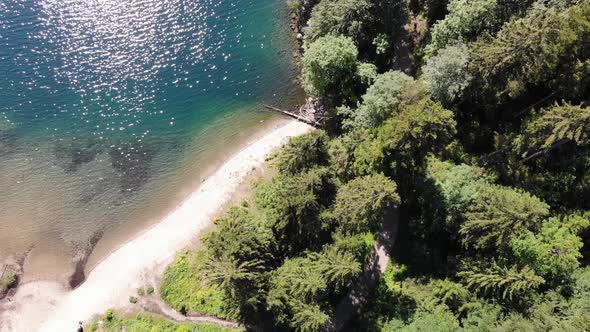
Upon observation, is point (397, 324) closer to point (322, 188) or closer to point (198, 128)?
point (322, 188)

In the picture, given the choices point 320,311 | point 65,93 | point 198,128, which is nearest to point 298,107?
point 198,128

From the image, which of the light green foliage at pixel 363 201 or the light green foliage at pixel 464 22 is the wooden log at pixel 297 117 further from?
the light green foliage at pixel 464 22

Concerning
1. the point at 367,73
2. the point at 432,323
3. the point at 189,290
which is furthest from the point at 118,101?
the point at 432,323

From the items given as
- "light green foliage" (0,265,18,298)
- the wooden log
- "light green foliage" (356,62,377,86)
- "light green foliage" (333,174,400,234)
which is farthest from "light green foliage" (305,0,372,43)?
"light green foliage" (0,265,18,298)

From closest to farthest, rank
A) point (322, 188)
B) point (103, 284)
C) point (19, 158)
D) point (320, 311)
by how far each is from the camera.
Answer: point (320, 311), point (322, 188), point (103, 284), point (19, 158)

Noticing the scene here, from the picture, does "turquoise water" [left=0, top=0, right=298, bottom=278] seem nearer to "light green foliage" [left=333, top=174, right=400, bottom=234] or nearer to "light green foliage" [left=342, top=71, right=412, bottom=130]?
"light green foliage" [left=342, top=71, right=412, bottom=130]
